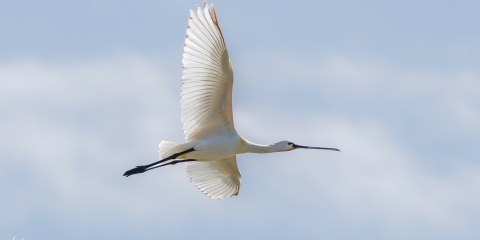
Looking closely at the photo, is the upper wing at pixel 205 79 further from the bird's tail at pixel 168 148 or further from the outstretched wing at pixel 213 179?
the outstretched wing at pixel 213 179

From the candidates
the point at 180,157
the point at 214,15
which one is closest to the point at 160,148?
the point at 180,157

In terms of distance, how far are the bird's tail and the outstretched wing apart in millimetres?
1248

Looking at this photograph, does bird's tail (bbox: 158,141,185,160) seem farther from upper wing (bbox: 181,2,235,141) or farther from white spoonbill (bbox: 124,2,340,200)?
upper wing (bbox: 181,2,235,141)

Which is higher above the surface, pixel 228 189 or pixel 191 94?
pixel 191 94

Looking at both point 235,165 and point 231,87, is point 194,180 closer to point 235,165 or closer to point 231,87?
point 235,165

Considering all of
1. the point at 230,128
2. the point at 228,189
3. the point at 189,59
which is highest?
the point at 189,59

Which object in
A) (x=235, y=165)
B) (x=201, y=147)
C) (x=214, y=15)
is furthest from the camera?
(x=235, y=165)

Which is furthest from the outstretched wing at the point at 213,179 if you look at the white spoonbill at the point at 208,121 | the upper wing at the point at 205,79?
the upper wing at the point at 205,79

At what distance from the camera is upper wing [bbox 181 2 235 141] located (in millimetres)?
18094

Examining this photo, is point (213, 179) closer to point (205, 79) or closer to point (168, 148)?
point (168, 148)

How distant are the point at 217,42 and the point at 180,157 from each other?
93.7 inches

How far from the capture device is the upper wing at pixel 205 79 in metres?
18.1

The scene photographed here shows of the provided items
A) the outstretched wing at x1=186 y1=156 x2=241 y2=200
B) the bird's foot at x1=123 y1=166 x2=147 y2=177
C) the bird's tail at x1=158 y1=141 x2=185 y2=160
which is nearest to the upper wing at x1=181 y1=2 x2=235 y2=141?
the bird's tail at x1=158 y1=141 x2=185 y2=160

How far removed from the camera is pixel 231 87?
1869 cm
